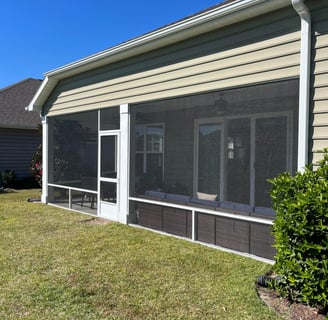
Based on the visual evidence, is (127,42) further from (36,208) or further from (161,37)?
(36,208)

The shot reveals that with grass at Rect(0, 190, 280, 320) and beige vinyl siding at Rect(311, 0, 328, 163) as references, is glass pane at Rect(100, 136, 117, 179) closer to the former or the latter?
grass at Rect(0, 190, 280, 320)

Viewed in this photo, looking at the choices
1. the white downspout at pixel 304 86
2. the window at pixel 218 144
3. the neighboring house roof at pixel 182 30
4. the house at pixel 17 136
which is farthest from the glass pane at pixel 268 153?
the house at pixel 17 136

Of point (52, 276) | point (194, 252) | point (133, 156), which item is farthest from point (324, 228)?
point (133, 156)

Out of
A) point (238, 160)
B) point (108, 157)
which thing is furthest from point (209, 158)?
point (108, 157)

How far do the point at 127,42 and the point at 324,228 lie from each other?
4.82m

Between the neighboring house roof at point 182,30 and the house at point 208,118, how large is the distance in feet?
0.06

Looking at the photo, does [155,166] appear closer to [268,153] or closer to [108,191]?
[108,191]

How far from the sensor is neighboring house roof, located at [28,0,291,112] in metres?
4.34

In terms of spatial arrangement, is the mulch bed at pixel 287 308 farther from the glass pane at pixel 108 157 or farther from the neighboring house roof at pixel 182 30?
the glass pane at pixel 108 157

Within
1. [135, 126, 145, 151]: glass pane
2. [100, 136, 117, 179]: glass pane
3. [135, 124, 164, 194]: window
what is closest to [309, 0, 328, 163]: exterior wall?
[135, 124, 164, 194]: window

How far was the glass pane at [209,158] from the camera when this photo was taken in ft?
16.9

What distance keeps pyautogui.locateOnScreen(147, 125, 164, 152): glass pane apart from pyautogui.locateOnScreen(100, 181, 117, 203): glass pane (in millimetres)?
1390

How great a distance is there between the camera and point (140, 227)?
6.51m

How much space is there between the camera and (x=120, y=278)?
3.93m
